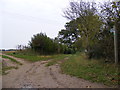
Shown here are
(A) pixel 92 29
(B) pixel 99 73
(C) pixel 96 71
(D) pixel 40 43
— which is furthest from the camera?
(D) pixel 40 43

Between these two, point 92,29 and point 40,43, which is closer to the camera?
point 92,29

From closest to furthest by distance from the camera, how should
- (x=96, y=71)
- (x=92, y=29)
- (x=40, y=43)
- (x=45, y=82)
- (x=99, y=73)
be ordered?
(x=45, y=82)
(x=99, y=73)
(x=96, y=71)
(x=92, y=29)
(x=40, y=43)

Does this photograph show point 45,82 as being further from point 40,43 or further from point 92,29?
point 40,43

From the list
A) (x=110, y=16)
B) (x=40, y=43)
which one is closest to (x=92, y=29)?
(x=110, y=16)

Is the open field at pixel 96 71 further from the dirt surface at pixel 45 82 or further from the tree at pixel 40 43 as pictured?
the tree at pixel 40 43

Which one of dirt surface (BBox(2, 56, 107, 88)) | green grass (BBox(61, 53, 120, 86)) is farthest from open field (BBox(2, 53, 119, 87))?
dirt surface (BBox(2, 56, 107, 88))

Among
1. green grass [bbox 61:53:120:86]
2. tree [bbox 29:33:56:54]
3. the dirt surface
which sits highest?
tree [bbox 29:33:56:54]

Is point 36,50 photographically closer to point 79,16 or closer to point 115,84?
point 79,16

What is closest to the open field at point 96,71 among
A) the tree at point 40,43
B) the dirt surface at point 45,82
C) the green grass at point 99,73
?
the green grass at point 99,73

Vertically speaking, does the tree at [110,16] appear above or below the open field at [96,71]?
above

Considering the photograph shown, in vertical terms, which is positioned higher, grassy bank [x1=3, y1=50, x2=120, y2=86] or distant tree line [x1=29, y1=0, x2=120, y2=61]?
distant tree line [x1=29, y1=0, x2=120, y2=61]

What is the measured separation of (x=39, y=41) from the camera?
22484mm

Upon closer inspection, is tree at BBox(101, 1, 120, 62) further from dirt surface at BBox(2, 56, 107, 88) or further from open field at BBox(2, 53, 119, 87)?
dirt surface at BBox(2, 56, 107, 88)

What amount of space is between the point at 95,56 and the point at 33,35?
16.4m
